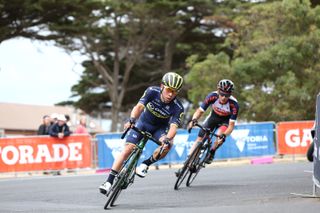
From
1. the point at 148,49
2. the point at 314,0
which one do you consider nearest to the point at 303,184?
the point at 314,0

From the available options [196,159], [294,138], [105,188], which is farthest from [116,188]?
[294,138]

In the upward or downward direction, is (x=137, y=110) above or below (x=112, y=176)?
above

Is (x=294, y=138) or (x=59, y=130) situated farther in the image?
(x=294, y=138)

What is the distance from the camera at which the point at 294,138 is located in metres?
27.4

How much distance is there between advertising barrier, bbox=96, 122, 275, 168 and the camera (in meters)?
26.0

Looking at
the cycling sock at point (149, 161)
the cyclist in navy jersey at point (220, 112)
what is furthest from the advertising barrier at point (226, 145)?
the cycling sock at point (149, 161)

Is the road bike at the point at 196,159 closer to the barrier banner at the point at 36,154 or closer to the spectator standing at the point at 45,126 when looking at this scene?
the barrier banner at the point at 36,154

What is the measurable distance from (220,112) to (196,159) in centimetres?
117

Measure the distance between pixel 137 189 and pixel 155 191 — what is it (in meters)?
0.84

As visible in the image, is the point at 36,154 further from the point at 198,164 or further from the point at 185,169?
the point at 185,169

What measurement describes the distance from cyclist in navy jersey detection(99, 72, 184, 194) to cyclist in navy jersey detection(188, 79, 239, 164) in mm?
2104

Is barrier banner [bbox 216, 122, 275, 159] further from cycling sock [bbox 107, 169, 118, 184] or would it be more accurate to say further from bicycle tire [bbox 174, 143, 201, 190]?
cycling sock [bbox 107, 169, 118, 184]

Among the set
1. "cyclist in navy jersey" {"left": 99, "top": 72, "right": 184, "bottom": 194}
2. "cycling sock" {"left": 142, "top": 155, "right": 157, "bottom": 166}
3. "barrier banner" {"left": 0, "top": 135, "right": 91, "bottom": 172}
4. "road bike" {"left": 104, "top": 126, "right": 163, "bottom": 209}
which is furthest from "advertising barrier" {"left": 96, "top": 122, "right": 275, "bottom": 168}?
"road bike" {"left": 104, "top": 126, "right": 163, "bottom": 209}

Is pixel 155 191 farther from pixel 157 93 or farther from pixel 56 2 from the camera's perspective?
pixel 56 2
